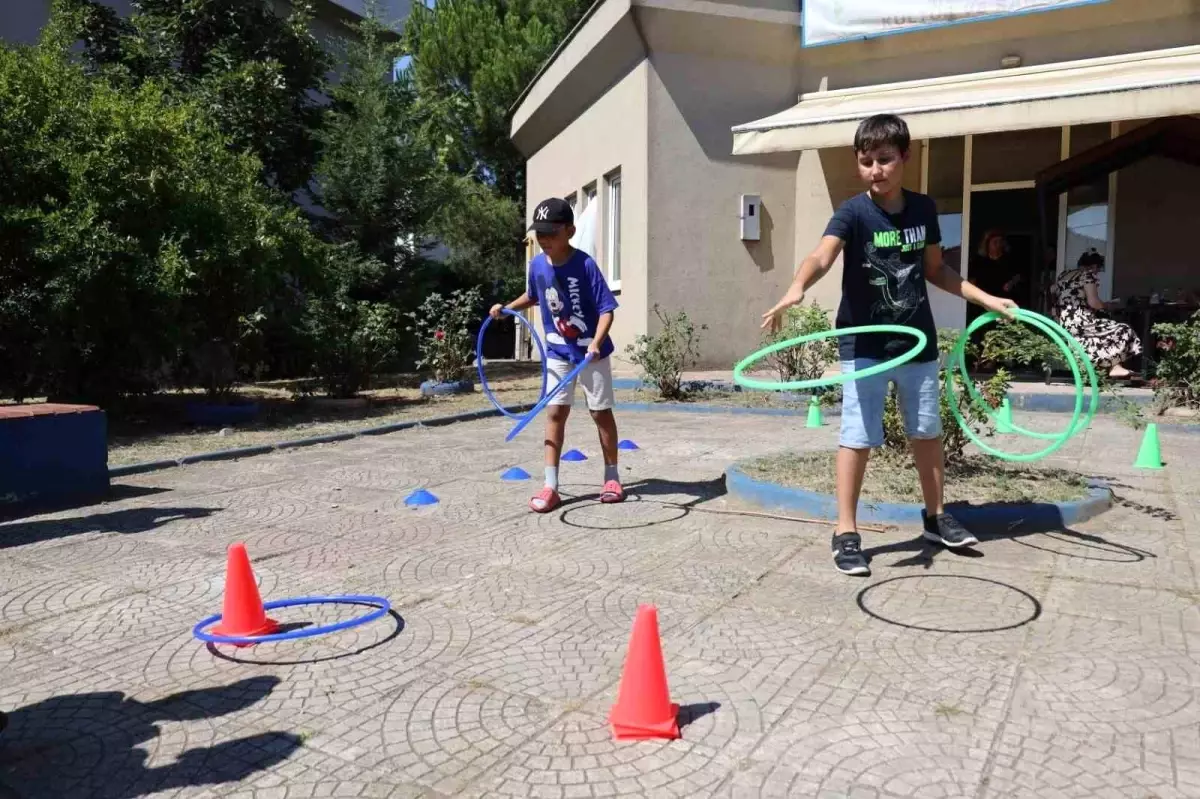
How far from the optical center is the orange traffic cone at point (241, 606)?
375cm

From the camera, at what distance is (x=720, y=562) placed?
4727mm

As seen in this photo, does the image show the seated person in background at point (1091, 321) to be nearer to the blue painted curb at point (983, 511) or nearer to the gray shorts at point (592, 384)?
the blue painted curb at point (983, 511)

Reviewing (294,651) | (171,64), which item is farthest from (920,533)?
(171,64)

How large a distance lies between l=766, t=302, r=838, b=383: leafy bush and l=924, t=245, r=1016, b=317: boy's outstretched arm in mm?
5460

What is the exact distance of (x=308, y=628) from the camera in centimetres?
379

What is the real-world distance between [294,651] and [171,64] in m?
14.9

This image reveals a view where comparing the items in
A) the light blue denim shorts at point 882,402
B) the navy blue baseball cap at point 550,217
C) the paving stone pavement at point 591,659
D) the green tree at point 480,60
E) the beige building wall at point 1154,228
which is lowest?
the paving stone pavement at point 591,659

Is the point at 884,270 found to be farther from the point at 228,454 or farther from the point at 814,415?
the point at 228,454

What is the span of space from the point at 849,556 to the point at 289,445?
6289mm

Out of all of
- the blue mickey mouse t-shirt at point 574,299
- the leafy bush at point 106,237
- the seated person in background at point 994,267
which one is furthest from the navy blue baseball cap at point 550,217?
the seated person in background at point 994,267

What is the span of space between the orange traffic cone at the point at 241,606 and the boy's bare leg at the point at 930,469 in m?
3.31

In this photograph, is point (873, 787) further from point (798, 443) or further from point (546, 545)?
point (798, 443)

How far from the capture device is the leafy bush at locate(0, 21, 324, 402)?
29.3 feet

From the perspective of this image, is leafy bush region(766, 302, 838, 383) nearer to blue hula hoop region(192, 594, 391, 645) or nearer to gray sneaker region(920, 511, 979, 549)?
gray sneaker region(920, 511, 979, 549)
